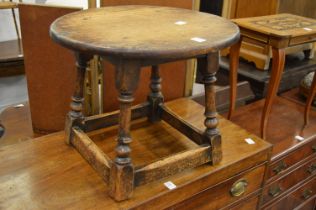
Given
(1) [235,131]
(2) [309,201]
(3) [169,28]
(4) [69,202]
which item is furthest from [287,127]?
(4) [69,202]

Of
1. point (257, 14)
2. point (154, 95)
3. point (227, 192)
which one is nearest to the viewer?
point (227, 192)

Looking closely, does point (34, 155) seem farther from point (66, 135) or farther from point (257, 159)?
point (257, 159)

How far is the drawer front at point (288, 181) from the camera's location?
1372 mm

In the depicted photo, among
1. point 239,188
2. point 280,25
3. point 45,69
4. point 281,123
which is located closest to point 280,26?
point 280,25

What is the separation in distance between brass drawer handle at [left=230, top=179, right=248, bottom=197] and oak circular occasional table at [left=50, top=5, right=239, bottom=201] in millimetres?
118

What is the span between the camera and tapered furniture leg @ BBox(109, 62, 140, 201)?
2.48 ft

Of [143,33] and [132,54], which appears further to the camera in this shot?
[143,33]

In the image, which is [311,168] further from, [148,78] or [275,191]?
[148,78]

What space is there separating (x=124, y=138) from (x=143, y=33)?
0.24 meters

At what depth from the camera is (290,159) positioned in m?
1.40

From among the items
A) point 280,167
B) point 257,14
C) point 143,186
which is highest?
point 257,14

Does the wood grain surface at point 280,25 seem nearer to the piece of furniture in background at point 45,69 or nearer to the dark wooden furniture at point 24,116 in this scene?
the dark wooden furniture at point 24,116

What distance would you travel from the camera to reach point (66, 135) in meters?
1.06

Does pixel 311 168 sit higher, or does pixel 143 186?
pixel 143 186
